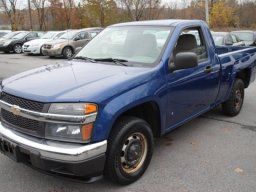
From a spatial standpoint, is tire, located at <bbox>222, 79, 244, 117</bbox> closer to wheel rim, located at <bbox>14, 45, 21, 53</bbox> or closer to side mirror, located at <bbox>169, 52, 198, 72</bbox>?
side mirror, located at <bbox>169, 52, 198, 72</bbox>

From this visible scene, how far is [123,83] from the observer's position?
376 centimetres

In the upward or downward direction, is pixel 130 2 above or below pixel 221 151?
above

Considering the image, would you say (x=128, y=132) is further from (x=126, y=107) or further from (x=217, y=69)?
(x=217, y=69)

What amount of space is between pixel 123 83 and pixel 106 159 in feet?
2.65

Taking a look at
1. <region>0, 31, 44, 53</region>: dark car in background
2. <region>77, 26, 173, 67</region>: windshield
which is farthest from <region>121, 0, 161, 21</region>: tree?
<region>77, 26, 173, 67</region>: windshield

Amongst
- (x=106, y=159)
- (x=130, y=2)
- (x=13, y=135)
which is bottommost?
(x=106, y=159)

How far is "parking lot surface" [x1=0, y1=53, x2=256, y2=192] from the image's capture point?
393cm

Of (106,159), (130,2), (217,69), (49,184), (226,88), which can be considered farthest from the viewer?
(130,2)

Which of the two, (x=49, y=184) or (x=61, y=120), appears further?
(x=49, y=184)

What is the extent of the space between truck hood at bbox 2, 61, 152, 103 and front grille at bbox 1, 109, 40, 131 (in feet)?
0.78

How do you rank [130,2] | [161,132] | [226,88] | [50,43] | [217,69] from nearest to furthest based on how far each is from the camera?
[161,132]
[217,69]
[226,88]
[50,43]
[130,2]

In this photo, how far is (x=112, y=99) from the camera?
3.56 m

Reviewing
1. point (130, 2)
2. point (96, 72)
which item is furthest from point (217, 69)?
point (130, 2)

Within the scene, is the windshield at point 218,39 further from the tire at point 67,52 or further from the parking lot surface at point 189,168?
the parking lot surface at point 189,168
